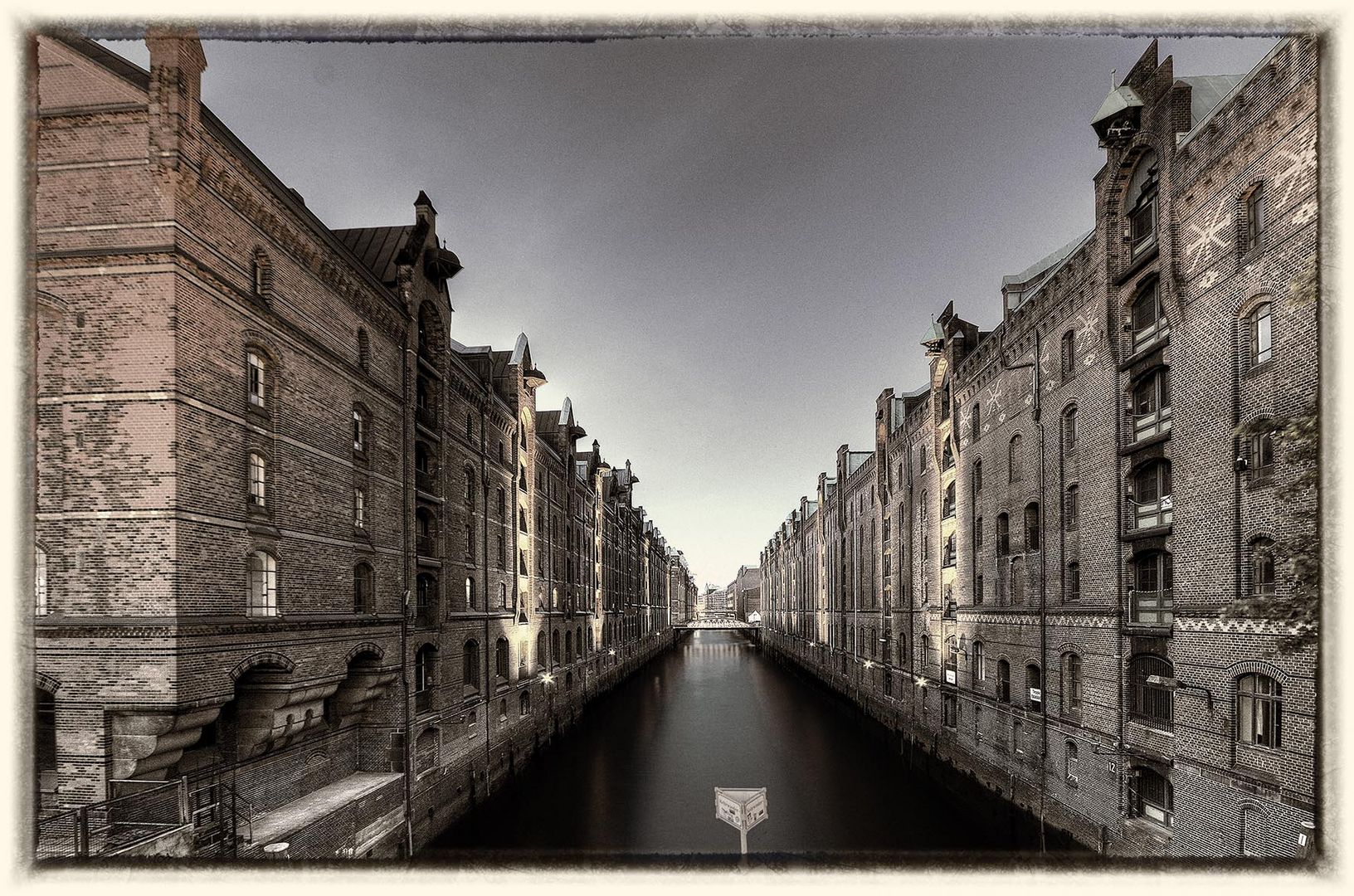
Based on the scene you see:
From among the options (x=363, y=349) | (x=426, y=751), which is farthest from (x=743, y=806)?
(x=426, y=751)

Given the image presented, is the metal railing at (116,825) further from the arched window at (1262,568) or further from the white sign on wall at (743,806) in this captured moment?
the arched window at (1262,568)

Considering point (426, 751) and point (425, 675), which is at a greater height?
point (425, 675)

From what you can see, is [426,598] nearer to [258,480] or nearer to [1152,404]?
[258,480]

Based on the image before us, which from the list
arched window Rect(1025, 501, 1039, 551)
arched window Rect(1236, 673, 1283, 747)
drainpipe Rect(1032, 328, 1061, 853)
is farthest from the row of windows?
arched window Rect(1025, 501, 1039, 551)

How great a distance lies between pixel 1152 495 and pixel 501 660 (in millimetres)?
Answer: 23179

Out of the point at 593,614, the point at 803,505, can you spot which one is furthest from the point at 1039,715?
the point at 803,505

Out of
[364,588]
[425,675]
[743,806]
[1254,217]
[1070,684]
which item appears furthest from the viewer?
[425,675]

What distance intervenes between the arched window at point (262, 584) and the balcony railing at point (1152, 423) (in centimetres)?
1871

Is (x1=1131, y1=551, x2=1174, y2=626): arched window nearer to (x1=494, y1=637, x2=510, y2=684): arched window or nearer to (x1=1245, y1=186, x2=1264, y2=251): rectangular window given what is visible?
(x1=1245, y1=186, x2=1264, y2=251): rectangular window

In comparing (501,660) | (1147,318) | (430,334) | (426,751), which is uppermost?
(430,334)

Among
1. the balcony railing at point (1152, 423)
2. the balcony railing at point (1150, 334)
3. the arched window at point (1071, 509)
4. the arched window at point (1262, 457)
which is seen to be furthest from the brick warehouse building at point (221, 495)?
the arched window at point (1071, 509)

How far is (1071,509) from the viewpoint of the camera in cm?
2052

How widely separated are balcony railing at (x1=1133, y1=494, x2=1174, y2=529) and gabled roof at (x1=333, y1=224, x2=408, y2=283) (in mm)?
20251

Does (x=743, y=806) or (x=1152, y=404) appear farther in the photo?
(x=1152, y=404)
